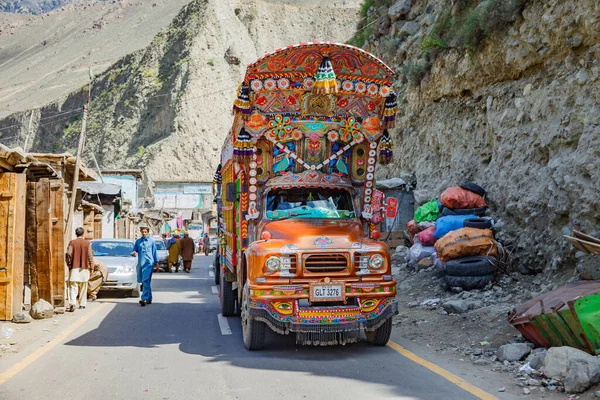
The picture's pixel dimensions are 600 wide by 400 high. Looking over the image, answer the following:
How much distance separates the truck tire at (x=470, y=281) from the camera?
11.5 m

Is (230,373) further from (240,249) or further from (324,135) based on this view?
(324,135)

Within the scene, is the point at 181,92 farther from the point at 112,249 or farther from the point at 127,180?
the point at 112,249

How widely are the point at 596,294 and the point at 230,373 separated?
413 cm

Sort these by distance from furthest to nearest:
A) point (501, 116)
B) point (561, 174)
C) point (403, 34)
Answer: point (403, 34)
point (501, 116)
point (561, 174)

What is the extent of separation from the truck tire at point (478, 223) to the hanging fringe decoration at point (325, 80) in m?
5.48

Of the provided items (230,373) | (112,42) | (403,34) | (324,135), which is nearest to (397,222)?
(403,34)

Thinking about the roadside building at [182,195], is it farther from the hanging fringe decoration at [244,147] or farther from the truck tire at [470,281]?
the hanging fringe decoration at [244,147]

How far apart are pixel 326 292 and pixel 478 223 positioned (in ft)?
19.6

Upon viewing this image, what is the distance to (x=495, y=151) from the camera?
1501 centimetres

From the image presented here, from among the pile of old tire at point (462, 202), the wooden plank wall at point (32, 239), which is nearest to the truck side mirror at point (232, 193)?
the wooden plank wall at point (32, 239)

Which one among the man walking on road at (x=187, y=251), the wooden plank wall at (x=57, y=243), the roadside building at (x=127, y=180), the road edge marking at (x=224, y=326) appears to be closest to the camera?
the road edge marking at (x=224, y=326)

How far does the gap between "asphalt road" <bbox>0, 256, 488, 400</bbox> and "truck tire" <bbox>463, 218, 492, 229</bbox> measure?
513cm

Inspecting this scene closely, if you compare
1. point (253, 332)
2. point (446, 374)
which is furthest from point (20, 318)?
point (446, 374)

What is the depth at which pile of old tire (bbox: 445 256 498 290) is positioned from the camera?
11484mm
